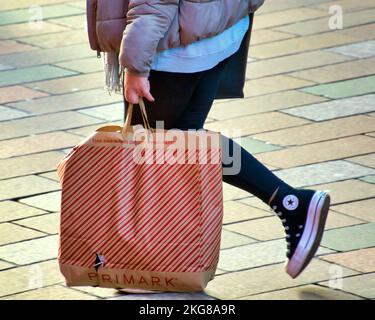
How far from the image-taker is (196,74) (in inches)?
177

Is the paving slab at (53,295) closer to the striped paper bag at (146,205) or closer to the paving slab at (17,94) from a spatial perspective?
the striped paper bag at (146,205)

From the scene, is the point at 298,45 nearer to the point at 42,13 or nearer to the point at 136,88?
the point at 42,13

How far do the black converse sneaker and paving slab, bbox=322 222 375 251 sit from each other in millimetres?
293

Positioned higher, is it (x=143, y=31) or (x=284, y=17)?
(x=143, y=31)

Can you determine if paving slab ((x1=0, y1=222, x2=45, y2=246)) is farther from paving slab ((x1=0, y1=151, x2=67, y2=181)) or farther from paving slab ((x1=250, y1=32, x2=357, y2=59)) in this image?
paving slab ((x1=250, y1=32, x2=357, y2=59))

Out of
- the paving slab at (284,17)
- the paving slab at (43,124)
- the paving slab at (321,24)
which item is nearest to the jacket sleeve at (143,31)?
the paving slab at (43,124)

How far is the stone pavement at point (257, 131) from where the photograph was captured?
475cm

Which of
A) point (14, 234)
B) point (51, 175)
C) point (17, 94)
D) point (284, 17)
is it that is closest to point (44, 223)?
point (14, 234)

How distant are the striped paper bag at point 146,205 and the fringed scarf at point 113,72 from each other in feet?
1.01

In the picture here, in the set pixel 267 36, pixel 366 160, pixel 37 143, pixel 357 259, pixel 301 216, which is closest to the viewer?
pixel 301 216

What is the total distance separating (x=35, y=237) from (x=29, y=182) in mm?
668

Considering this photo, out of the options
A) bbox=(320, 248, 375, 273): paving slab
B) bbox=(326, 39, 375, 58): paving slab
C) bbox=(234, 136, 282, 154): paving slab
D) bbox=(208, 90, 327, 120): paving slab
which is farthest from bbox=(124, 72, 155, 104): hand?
bbox=(326, 39, 375, 58): paving slab

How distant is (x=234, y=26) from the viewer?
460 cm

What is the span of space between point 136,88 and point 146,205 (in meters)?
0.40
